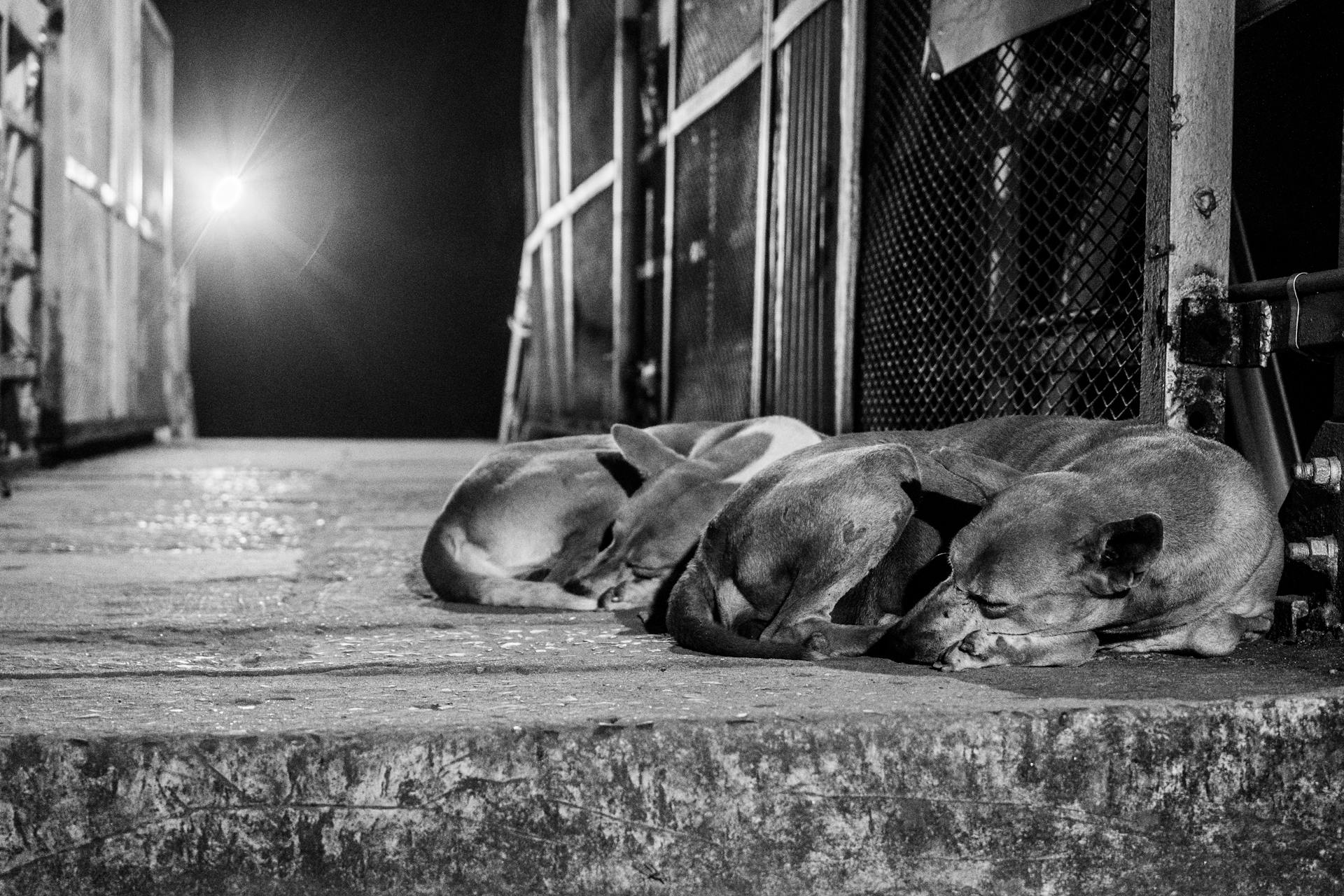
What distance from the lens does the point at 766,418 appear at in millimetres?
4668

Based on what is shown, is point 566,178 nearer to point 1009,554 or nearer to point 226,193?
point 226,193

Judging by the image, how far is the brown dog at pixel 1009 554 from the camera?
263 centimetres

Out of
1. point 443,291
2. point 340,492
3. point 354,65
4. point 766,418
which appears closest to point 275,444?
point 443,291

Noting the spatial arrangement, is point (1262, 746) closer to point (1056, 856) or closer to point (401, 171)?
point (1056, 856)

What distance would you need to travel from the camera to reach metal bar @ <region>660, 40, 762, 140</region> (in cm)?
664

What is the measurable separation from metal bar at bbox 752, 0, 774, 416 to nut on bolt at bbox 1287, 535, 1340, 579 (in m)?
3.63

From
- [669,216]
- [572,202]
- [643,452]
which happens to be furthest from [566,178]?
[643,452]

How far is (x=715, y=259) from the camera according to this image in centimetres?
748

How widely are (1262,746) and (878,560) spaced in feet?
3.21

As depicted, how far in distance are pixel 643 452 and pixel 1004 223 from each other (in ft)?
4.92

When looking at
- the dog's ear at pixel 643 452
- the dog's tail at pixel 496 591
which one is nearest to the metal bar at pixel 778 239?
the dog's ear at pixel 643 452

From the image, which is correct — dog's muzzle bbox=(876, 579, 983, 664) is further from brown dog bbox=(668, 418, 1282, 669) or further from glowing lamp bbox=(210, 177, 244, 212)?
glowing lamp bbox=(210, 177, 244, 212)

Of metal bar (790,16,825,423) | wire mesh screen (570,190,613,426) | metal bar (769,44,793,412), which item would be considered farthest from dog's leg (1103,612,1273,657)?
wire mesh screen (570,190,613,426)

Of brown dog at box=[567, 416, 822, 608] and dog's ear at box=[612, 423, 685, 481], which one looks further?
dog's ear at box=[612, 423, 685, 481]
